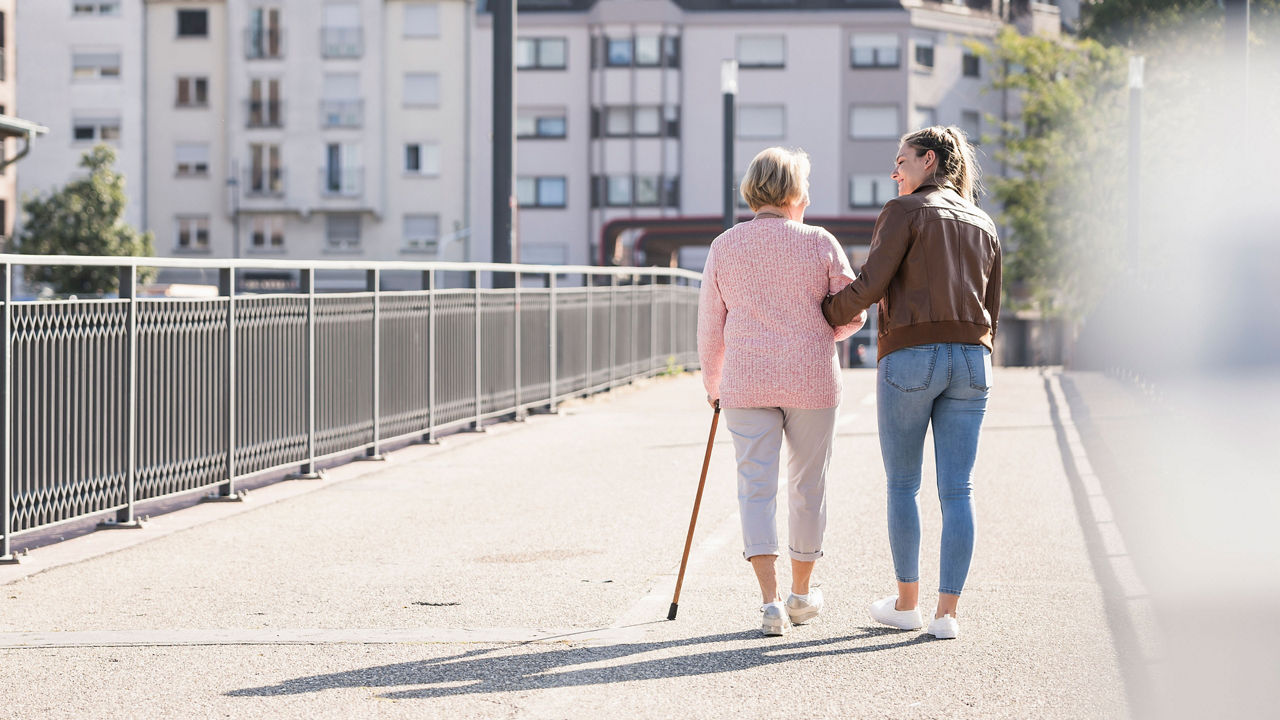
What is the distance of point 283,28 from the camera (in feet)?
220

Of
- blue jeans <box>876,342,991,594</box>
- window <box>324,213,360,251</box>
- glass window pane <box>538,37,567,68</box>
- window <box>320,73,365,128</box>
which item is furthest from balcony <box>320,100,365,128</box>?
blue jeans <box>876,342,991,594</box>

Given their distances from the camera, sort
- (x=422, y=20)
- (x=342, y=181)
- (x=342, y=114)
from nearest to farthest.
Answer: (x=422, y=20) → (x=342, y=114) → (x=342, y=181)

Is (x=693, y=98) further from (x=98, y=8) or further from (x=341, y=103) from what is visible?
(x=98, y=8)

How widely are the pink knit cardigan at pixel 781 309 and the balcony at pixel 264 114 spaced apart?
6361 cm

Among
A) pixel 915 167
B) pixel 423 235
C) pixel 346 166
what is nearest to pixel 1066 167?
pixel 423 235

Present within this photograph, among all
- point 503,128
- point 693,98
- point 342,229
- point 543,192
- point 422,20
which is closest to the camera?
point 503,128

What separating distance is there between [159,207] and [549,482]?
6034 cm

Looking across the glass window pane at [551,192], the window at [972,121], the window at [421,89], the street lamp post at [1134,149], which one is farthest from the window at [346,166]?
the street lamp post at [1134,149]

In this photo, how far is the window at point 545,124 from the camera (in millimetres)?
66500

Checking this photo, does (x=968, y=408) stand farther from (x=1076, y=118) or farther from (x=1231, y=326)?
(x=1076, y=118)

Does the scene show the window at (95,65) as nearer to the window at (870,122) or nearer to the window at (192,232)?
the window at (192,232)

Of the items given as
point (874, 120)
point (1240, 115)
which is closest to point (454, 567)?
point (1240, 115)

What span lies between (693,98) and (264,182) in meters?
16.9

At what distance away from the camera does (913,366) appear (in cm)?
577
